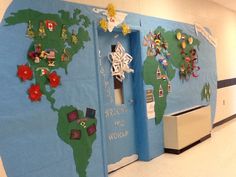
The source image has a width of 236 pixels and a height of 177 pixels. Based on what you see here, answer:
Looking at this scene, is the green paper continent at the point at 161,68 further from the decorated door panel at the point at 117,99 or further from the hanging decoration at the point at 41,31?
the hanging decoration at the point at 41,31

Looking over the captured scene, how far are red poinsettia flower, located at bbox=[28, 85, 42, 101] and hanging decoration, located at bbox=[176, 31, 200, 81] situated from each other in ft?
9.73

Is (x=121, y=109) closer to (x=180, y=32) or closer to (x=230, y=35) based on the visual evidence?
(x=180, y=32)

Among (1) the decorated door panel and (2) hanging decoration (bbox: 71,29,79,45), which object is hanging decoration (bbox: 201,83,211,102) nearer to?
(1) the decorated door panel

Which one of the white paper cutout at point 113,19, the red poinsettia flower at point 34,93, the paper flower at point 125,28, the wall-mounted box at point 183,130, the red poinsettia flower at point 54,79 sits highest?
the white paper cutout at point 113,19

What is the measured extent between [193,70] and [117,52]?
2090 mm

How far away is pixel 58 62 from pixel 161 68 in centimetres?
212

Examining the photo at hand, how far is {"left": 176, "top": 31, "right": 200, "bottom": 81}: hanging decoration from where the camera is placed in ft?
17.6

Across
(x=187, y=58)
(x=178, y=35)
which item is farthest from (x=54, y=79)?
(x=187, y=58)

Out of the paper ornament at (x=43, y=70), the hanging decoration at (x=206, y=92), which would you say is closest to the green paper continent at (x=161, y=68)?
the hanging decoration at (x=206, y=92)

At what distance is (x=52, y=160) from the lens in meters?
3.13

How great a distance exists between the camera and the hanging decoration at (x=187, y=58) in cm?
538

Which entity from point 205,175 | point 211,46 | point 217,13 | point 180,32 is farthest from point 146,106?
point 217,13

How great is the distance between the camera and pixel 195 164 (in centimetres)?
427

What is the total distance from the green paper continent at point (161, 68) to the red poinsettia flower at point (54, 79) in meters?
1.65
